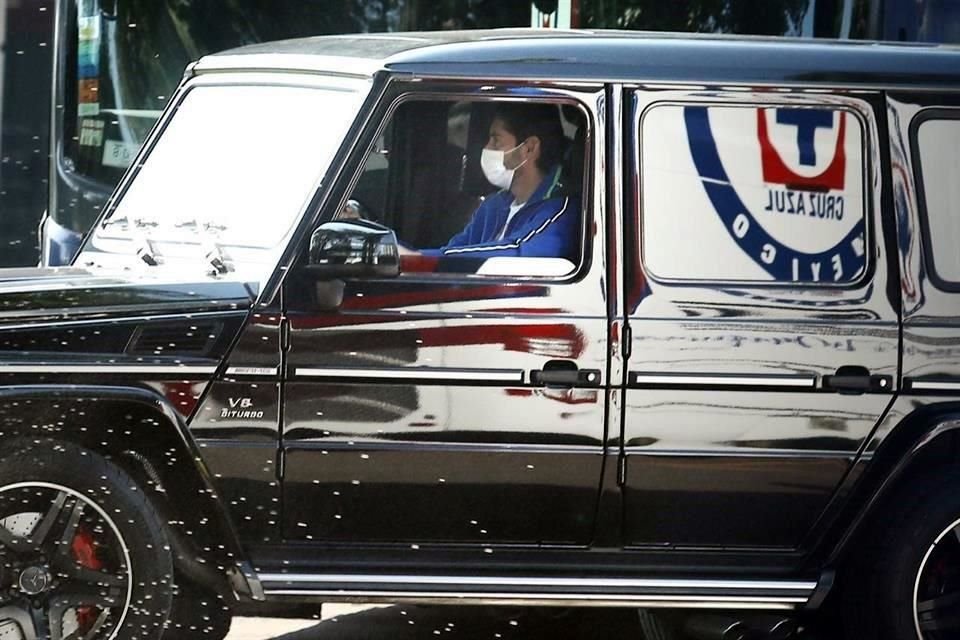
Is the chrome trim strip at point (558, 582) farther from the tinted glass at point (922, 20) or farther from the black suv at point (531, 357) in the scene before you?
the tinted glass at point (922, 20)

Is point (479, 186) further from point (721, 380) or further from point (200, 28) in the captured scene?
point (200, 28)

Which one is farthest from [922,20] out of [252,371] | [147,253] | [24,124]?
[252,371]

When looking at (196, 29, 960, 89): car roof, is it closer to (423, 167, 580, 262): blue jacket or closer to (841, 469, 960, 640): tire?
(423, 167, 580, 262): blue jacket

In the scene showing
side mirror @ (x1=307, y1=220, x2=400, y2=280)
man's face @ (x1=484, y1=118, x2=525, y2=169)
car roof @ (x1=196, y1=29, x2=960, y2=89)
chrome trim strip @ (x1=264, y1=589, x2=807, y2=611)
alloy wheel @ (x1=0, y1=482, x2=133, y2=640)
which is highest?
car roof @ (x1=196, y1=29, x2=960, y2=89)

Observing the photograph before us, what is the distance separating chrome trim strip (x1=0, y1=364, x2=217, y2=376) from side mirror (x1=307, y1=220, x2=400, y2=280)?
405mm

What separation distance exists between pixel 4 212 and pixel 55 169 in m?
0.62

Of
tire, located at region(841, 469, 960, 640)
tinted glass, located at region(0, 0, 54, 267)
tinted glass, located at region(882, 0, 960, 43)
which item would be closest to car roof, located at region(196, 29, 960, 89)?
tire, located at region(841, 469, 960, 640)

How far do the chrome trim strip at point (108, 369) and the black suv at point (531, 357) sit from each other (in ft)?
0.04

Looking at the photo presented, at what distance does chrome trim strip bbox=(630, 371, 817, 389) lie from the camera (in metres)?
5.20

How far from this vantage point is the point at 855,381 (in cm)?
527

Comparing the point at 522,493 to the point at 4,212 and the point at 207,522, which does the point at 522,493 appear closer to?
the point at 207,522

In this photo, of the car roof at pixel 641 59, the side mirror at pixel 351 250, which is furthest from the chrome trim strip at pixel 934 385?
the side mirror at pixel 351 250

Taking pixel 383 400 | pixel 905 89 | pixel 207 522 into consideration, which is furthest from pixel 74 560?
pixel 905 89

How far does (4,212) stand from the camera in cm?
1070
